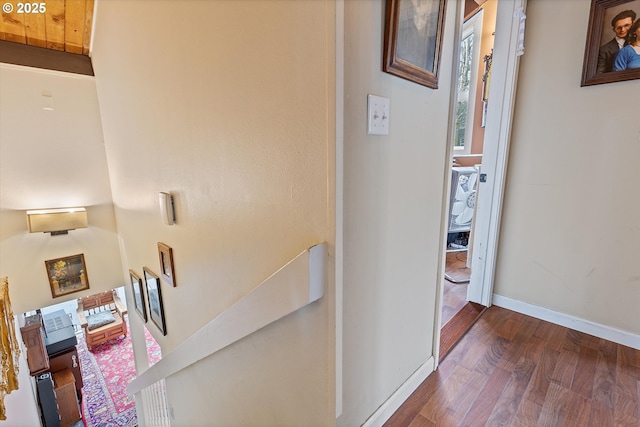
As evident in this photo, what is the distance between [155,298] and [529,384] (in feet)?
8.22

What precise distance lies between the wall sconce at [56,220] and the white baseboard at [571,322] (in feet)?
12.6

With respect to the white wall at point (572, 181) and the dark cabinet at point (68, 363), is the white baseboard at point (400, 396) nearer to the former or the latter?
the white wall at point (572, 181)

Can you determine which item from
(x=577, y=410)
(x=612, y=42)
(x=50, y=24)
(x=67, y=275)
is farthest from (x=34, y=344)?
(x=612, y=42)

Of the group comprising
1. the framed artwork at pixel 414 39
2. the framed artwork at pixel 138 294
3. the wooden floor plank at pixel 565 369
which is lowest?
the framed artwork at pixel 138 294

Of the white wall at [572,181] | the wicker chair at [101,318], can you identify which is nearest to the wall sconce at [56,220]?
the white wall at [572,181]

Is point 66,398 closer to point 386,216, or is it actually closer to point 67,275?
point 67,275

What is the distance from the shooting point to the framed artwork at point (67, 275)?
2.97 meters

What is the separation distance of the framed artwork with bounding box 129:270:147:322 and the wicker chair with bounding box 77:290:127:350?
4.23 metres

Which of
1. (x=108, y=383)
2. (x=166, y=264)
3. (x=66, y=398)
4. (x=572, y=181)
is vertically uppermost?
(x=572, y=181)

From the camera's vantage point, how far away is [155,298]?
7.54 ft

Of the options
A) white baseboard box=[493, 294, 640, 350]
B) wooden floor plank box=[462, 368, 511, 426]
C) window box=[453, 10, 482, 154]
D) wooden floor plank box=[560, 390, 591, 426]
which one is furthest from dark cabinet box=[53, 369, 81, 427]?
window box=[453, 10, 482, 154]

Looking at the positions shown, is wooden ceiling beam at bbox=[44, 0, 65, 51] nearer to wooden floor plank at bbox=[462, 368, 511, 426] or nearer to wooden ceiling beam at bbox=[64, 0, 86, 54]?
wooden ceiling beam at bbox=[64, 0, 86, 54]

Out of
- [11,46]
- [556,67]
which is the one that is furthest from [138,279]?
[556,67]

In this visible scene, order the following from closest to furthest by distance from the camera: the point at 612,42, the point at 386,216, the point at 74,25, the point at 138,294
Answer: the point at 386,216 < the point at 612,42 < the point at 74,25 < the point at 138,294
